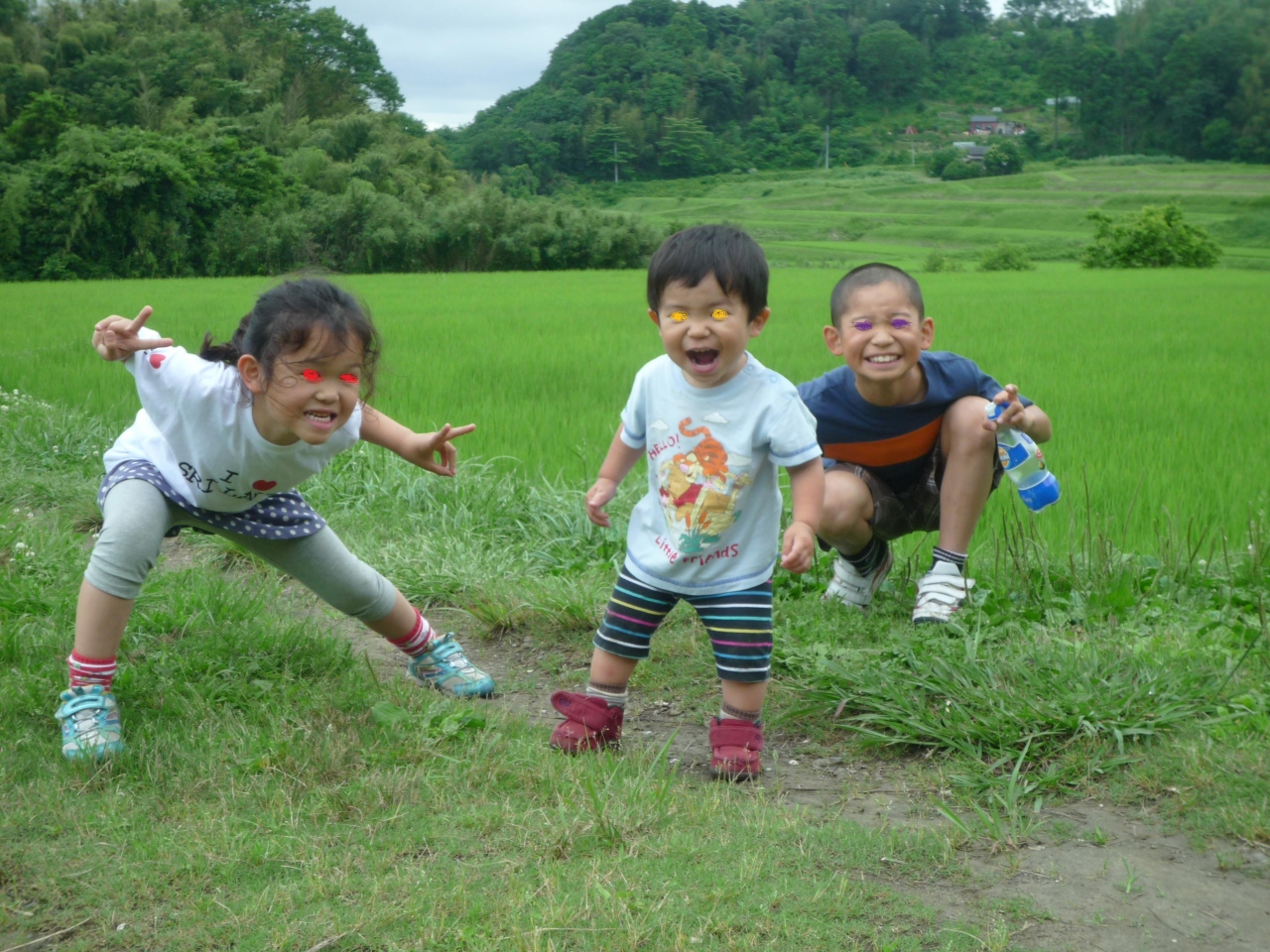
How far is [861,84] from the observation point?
6744 centimetres

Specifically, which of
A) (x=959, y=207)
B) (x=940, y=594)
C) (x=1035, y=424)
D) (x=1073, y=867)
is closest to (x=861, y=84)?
(x=959, y=207)

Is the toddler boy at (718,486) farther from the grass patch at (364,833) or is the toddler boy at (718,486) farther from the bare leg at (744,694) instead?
the grass patch at (364,833)

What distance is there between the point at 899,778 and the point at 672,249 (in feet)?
3.85

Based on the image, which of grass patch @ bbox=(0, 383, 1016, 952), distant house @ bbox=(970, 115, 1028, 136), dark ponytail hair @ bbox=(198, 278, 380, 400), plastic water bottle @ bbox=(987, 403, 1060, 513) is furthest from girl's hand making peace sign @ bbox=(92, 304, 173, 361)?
distant house @ bbox=(970, 115, 1028, 136)

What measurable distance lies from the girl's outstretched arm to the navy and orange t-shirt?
3.57 feet

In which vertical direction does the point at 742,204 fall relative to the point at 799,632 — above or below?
above

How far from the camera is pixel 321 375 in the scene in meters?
A: 2.34

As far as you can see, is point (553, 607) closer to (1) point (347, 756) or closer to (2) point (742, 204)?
(1) point (347, 756)

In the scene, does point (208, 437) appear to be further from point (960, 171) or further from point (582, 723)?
point (960, 171)

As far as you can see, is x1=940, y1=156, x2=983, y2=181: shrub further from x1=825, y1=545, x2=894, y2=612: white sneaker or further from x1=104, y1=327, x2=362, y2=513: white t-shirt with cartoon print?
x1=104, y1=327, x2=362, y2=513: white t-shirt with cartoon print

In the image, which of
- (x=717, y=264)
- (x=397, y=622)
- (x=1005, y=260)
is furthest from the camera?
(x=1005, y=260)

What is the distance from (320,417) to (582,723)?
84cm

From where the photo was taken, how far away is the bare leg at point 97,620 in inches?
94.1

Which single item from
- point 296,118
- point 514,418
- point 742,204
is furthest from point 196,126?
point 514,418
